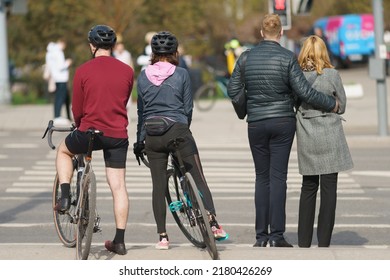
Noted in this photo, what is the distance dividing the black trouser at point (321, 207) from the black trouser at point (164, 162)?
0.93 meters

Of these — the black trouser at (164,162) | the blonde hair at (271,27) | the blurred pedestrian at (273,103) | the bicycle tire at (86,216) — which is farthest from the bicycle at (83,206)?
the blonde hair at (271,27)

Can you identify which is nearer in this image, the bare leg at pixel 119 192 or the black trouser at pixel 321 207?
the bare leg at pixel 119 192

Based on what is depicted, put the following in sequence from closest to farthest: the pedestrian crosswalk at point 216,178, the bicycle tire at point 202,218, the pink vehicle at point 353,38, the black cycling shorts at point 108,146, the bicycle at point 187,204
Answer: the bicycle tire at point 202,218 → the bicycle at point 187,204 → the black cycling shorts at point 108,146 → the pedestrian crosswalk at point 216,178 → the pink vehicle at point 353,38

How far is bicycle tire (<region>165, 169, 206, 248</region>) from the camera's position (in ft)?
28.7

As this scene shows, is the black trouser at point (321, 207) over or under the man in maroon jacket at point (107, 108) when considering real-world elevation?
under

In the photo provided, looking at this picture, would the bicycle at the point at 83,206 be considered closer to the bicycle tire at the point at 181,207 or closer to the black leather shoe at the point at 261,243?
the bicycle tire at the point at 181,207

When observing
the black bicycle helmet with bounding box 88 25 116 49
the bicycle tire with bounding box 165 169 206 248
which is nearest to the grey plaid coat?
the bicycle tire with bounding box 165 169 206 248

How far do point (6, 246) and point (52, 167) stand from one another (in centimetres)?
804

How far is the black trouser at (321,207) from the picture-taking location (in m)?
9.14

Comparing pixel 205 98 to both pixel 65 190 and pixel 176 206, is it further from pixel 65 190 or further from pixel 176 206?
pixel 65 190

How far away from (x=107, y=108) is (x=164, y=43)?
0.75 metres

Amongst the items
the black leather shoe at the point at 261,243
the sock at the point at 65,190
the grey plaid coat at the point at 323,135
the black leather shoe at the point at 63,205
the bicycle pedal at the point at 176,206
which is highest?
the grey plaid coat at the point at 323,135

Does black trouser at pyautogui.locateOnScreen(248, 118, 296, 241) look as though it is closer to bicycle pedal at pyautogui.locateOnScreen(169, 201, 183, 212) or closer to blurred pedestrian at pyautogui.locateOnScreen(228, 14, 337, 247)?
blurred pedestrian at pyautogui.locateOnScreen(228, 14, 337, 247)

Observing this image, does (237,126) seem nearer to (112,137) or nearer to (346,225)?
(346,225)
